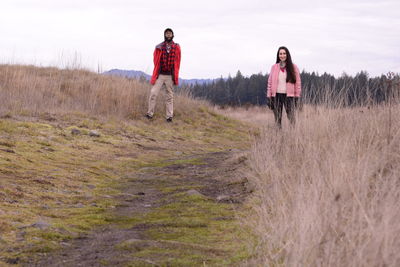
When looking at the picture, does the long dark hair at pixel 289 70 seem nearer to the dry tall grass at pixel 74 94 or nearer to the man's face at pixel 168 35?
the man's face at pixel 168 35

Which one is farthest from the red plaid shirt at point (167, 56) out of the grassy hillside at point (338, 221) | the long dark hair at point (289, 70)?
the grassy hillside at point (338, 221)

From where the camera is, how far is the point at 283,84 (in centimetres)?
1007

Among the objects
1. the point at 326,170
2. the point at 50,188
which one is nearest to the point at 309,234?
the point at 326,170

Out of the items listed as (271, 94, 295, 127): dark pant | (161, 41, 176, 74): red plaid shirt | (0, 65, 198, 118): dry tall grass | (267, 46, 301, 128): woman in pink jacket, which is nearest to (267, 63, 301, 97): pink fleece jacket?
(267, 46, 301, 128): woman in pink jacket

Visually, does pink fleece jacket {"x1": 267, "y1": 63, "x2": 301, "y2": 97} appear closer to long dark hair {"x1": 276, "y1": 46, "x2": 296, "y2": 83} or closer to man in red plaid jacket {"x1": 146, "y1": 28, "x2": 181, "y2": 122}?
long dark hair {"x1": 276, "y1": 46, "x2": 296, "y2": 83}

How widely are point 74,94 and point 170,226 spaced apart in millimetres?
12111

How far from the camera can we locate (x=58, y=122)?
43.9ft

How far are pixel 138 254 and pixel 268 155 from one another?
2.67 metres

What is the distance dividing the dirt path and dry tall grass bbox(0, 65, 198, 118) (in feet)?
22.3

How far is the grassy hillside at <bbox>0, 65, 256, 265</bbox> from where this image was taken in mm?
5242

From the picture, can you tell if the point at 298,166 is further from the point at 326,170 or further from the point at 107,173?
the point at 107,173

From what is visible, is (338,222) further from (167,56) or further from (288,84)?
(167,56)

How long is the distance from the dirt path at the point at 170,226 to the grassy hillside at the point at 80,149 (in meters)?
0.04

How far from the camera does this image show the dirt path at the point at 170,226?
4.30m
